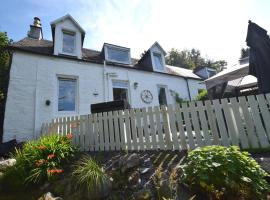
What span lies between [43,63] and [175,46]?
27.5 meters

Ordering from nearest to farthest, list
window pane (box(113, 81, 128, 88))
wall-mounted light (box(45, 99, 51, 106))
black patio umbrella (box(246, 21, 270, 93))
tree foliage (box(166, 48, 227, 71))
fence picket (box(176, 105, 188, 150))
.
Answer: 1. fence picket (box(176, 105, 188, 150))
2. black patio umbrella (box(246, 21, 270, 93))
3. wall-mounted light (box(45, 99, 51, 106))
4. window pane (box(113, 81, 128, 88))
5. tree foliage (box(166, 48, 227, 71))

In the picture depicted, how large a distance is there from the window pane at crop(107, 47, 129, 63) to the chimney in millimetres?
4622

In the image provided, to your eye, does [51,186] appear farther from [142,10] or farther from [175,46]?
[175,46]

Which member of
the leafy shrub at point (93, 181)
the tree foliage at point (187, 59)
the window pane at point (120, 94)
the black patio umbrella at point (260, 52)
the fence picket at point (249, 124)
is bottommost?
the leafy shrub at point (93, 181)

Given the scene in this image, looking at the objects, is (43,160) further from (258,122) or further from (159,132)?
(258,122)

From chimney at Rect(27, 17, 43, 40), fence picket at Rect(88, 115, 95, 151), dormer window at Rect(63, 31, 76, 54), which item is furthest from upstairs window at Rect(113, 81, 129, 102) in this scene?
chimney at Rect(27, 17, 43, 40)

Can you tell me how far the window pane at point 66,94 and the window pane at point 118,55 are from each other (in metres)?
3.39

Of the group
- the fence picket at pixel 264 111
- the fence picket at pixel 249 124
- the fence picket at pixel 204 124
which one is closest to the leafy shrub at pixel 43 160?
the fence picket at pixel 204 124

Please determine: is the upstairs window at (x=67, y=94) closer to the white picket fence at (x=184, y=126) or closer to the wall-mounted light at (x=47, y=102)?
the wall-mounted light at (x=47, y=102)

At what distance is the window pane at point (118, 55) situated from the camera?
1177 cm

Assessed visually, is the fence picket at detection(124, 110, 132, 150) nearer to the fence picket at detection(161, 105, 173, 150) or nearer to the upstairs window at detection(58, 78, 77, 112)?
the fence picket at detection(161, 105, 173, 150)

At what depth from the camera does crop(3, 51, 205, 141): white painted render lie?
759cm

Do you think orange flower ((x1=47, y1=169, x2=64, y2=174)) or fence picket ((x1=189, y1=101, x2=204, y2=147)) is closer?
orange flower ((x1=47, y1=169, x2=64, y2=174))

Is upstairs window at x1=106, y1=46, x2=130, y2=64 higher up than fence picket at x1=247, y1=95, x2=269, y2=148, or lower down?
higher up
